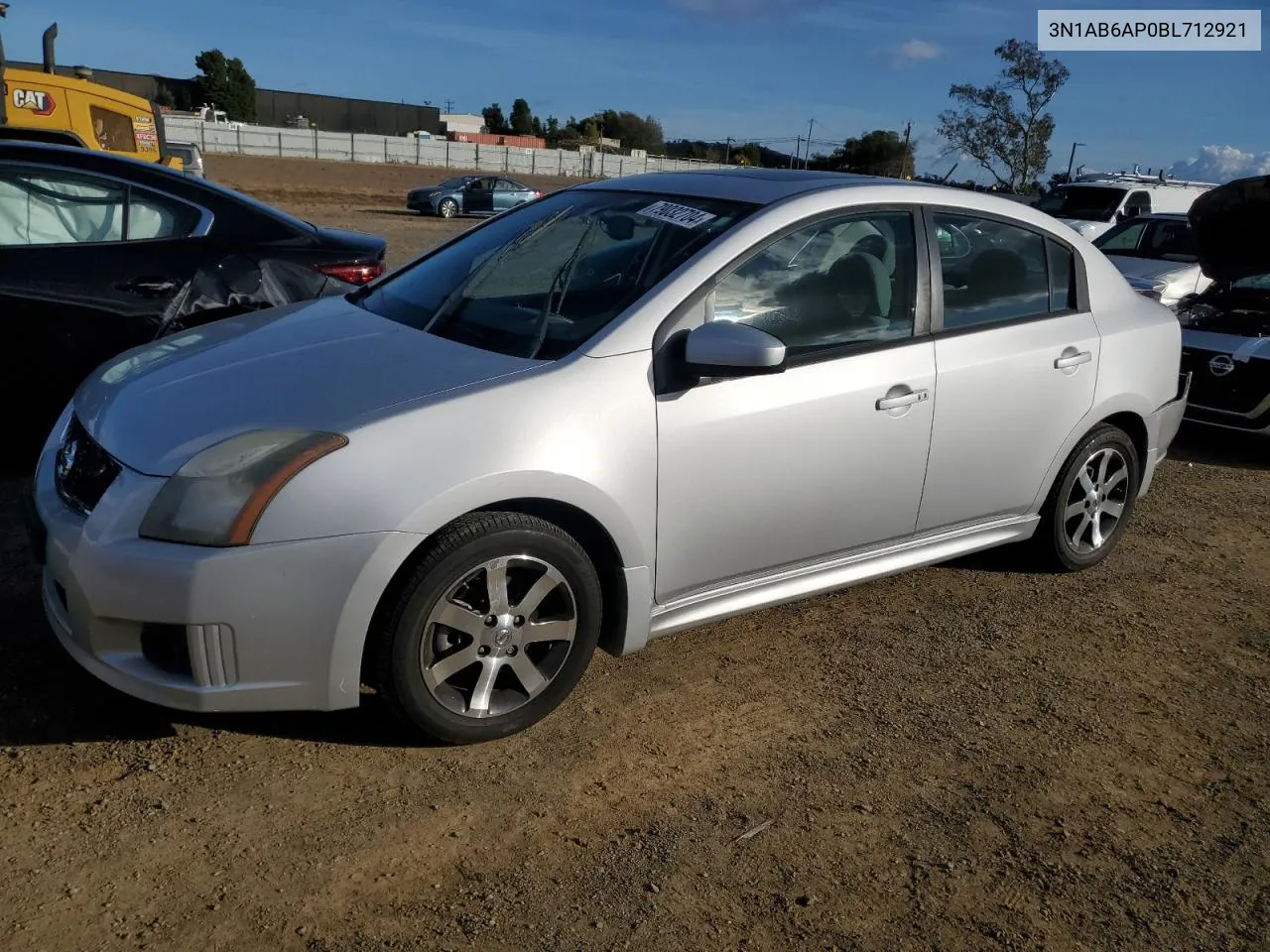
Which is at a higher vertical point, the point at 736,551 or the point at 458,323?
the point at 458,323

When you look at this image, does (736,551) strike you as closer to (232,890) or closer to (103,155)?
(232,890)

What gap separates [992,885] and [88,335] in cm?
424

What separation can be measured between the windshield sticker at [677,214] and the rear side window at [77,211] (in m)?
2.53

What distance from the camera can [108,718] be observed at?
122 inches

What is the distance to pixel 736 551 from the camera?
3.44m

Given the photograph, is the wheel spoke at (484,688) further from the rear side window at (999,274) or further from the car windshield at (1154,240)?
the car windshield at (1154,240)

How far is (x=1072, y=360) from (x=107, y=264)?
164 inches

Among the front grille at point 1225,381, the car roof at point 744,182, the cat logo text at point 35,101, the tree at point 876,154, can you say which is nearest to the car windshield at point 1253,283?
the front grille at point 1225,381

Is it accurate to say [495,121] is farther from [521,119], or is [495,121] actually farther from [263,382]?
[263,382]

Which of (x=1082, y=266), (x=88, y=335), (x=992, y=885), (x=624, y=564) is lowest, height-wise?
(x=992, y=885)

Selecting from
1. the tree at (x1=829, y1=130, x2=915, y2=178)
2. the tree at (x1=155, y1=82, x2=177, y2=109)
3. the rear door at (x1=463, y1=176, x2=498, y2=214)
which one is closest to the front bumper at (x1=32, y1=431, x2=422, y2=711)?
the rear door at (x1=463, y1=176, x2=498, y2=214)

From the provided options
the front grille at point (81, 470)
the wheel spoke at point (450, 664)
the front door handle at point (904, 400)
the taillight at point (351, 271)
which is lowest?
the wheel spoke at point (450, 664)

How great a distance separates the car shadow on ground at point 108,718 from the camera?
9.89 feet

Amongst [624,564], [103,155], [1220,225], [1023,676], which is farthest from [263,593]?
[1220,225]
